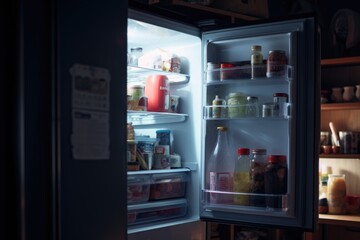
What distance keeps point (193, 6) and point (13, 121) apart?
1433 millimetres

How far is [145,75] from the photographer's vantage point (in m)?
2.15

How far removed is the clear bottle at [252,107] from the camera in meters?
1.91

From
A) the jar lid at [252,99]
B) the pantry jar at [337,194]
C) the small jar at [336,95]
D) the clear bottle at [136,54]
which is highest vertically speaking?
the clear bottle at [136,54]

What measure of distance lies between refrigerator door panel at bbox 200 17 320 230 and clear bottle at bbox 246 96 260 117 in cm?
2

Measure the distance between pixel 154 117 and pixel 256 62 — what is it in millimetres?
602

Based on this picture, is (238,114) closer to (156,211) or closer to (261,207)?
(261,207)

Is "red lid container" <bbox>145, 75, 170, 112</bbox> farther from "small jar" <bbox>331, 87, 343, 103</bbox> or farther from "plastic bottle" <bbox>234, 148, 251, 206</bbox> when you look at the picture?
"small jar" <bbox>331, 87, 343, 103</bbox>

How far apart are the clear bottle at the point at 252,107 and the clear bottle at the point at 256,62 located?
98 mm

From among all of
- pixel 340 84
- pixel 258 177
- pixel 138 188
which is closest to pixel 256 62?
pixel 258 177

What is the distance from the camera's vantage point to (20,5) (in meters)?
1.17

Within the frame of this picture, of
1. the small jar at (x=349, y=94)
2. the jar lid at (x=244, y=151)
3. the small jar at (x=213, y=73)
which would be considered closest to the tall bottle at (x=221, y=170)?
the jar lid at (x=244, y=151)

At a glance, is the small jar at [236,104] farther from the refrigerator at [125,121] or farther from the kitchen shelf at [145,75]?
the kitchen shelf at [145,75]

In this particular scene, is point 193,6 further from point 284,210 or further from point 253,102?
point 284,210

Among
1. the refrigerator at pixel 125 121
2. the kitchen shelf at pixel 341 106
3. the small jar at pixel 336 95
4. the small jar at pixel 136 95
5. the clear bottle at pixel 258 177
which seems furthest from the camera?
the small jar at pixel 336 95
